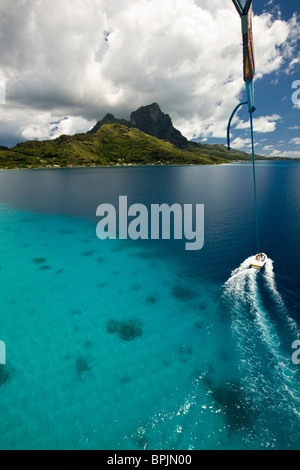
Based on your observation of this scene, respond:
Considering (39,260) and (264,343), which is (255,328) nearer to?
(264,343)

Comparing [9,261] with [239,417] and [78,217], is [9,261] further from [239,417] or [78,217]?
[239,417]

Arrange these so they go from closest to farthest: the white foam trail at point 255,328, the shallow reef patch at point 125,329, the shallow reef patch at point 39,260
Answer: the white foam trail at point 255,328, the shallow reef patch at point 125,329, the shallow reef patch at point 39,260

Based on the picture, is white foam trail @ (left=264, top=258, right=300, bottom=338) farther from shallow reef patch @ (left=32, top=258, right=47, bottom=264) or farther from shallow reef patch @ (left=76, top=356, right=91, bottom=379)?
shallow reef patch @ (left=32, top=258, right=47, bottom=264)

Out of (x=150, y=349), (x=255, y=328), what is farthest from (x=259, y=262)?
(x=150, y=349)

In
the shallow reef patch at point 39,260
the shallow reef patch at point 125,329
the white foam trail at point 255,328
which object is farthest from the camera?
the shallow reef patch at point 39,260

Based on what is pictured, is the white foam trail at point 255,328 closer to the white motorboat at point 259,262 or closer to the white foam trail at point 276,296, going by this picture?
the white foam trail at point 276,296

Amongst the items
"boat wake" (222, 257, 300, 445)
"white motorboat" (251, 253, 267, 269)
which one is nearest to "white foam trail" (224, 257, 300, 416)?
"boat wake" (222, 257, 300, 445)

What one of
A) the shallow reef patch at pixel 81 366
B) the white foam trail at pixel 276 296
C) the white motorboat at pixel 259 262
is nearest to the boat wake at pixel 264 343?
the white foam trail at pixel 276 296

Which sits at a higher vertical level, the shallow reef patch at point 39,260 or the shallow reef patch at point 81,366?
the shallow reef patch at point 39,260
